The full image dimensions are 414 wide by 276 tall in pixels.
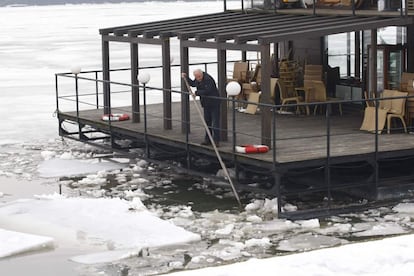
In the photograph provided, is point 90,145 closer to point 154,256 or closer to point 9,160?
point 9,160

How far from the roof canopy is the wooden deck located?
1545 mm

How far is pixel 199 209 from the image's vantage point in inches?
583

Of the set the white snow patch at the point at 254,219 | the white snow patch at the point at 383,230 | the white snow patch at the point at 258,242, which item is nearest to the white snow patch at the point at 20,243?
the white snow patch at the point at 258,242

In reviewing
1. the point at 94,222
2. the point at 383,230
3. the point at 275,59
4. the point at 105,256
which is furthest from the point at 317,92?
the point at 105,256

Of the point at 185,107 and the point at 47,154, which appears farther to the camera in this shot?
the point at 47,154

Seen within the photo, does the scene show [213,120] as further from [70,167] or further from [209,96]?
[70,167]

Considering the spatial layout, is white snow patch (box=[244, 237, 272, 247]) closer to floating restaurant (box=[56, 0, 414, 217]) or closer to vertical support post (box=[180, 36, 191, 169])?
floating restaurant (box=[56, 0, 414, 217])

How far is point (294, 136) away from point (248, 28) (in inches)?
89.7

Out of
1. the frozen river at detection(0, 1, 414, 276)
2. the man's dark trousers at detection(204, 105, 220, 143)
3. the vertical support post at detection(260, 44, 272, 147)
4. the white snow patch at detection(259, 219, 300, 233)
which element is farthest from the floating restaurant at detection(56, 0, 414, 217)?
the frozen river at detection(0, 1, 414, 276)

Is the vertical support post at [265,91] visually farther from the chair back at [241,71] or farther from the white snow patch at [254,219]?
the chair back at [241,71]

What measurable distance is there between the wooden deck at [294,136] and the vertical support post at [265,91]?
183 millimetres

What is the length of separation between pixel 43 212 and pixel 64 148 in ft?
21.7

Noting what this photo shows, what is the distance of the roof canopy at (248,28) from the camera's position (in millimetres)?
15633

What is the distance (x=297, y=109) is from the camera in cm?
1962
